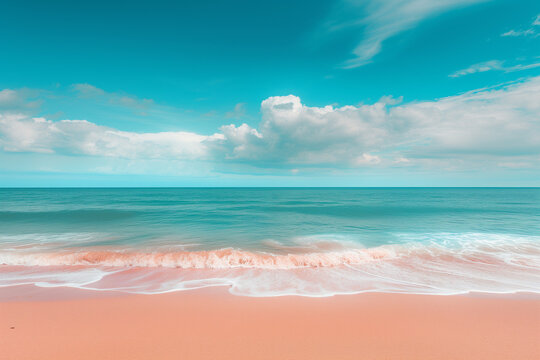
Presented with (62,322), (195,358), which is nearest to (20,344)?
(62,322)

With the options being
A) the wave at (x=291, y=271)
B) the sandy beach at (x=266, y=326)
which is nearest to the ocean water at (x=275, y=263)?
the wave at (x=291, y=271)

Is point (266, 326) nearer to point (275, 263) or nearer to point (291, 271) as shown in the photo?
point (291, 271)

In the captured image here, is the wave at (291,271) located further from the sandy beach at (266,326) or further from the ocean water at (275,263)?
the sandy beach at (266,326)

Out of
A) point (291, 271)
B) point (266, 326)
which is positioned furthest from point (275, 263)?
point (266, 326)

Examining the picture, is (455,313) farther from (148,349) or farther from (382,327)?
(148,349)

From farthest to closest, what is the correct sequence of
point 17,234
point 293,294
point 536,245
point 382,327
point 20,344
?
1. point 17,234
2. point 536,245
3. point 293,294
4. point 382,327
5. point 20,344

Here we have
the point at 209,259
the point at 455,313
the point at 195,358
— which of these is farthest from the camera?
the point at 209,259

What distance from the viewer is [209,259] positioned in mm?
9539

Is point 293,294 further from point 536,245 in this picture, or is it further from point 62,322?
point 536,245

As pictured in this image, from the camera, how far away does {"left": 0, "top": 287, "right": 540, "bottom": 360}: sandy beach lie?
12.8 ft

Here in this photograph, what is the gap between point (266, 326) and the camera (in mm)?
4695

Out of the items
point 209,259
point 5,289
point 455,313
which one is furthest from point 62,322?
point 455,313

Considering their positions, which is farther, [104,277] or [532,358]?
[104,277]

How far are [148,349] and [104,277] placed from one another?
5.30 m
